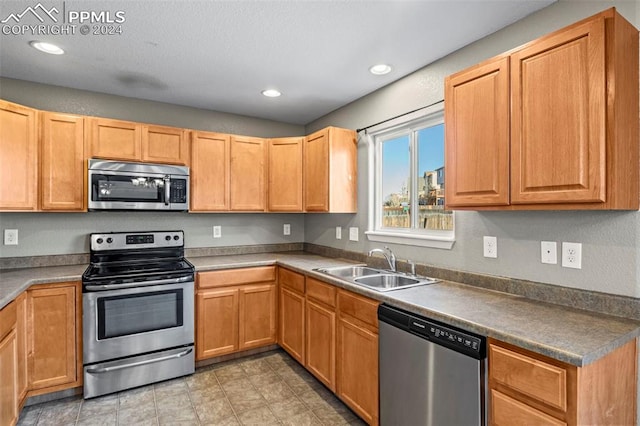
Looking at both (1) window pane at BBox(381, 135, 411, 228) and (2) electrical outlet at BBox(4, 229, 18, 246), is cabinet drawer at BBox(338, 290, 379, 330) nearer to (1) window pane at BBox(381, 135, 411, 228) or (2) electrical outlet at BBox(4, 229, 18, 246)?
(1) window pane at BBox(381, 135, 411, 228)

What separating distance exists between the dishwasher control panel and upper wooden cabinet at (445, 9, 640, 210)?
0.69 metres

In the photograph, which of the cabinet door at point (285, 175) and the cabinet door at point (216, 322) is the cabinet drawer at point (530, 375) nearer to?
the cabinet door at point (216, 322)

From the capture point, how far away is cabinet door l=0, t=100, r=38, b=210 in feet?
7.95

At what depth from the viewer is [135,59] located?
2.49m

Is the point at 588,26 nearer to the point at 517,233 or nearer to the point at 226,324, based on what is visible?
the point at 517,233

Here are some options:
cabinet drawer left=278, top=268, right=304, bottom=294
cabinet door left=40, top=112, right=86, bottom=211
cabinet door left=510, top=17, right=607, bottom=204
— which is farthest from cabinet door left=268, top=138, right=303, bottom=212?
cabinet door left=510, top=17, right=607, bottom=204

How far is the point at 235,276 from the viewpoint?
3166 millimetres

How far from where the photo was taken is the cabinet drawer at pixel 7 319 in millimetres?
1897

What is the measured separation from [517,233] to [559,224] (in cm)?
23

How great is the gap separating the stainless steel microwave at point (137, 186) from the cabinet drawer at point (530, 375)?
2.82 m

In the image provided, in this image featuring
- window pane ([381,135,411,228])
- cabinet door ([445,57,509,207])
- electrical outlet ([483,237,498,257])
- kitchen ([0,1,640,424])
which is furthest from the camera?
window pane ([381,135,411,228])

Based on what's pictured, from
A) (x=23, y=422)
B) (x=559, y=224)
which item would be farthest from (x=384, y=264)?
(x=23, y=422)

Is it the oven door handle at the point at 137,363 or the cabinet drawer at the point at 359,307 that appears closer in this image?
the cabinet drawer at the point at 359,307

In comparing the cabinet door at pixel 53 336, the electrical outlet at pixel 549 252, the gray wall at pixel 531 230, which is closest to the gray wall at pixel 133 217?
the cabinet door at pixel 53 336
